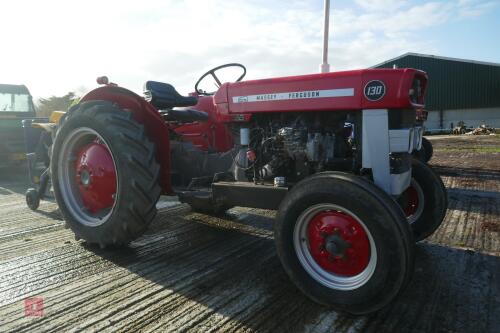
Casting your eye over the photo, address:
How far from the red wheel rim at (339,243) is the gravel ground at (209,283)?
285 millimetres

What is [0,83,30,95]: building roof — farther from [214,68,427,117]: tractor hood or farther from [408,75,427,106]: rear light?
[408,75,427,106]: rear light

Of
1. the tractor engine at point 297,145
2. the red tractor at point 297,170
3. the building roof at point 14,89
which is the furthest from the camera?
the building roof at point 14,89

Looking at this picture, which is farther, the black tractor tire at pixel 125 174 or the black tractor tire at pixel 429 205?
the black tractor tire at pixel 429 205

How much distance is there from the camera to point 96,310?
2.35 m

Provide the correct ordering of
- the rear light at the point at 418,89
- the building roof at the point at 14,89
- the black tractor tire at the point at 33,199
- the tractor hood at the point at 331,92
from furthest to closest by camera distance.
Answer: the building roof at the point at 14,89, the black tractor tire at the point at 33,199, the rear light at the point at 418,89, the tractor hood at the point at 331,92

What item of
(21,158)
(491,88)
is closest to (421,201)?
(21,158)

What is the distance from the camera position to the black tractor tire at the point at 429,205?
3461mm

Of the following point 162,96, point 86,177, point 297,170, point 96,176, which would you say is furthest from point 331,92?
point 86,177

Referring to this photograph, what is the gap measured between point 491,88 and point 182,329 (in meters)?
30.5

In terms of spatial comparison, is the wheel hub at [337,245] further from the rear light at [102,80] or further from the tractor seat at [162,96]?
the rear light at [102,80]

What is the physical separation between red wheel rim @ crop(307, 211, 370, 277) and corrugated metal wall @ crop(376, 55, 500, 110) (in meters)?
26.2

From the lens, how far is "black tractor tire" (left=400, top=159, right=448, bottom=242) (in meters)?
3.46

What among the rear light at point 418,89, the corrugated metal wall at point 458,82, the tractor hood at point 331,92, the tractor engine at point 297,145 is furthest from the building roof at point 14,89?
the corrugated metal wall at point 458,82

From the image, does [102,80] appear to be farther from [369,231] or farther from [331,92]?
[369,231]
